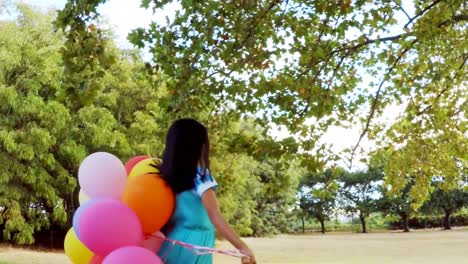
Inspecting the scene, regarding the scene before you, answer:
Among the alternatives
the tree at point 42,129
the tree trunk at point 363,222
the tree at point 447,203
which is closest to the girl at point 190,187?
the tree at point 42,129

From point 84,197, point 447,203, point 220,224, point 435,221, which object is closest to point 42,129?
point 84,197

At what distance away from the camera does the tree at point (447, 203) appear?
106 ft

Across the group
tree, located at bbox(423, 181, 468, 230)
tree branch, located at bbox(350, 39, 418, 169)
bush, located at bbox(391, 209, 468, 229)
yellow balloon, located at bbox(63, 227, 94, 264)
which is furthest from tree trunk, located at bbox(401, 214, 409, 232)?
yellow balloon, located at bbox(63, 227, 94, 264)

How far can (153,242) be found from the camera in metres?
2.64

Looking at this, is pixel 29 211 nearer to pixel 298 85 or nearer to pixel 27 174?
pixel 27 174

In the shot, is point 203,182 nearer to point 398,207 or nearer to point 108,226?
point 108,226

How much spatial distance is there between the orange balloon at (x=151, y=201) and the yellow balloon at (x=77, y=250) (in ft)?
1.23

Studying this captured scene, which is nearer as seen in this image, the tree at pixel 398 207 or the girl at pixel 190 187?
the girl at pixel 190 187

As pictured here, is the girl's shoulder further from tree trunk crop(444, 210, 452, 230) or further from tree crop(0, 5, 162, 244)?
tree trunk crop(444, 210, 452, 230)

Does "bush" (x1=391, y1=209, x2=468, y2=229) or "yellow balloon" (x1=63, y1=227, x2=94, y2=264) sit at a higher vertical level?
"bush" (x1=391, y1=209, x2=468, y2=229)

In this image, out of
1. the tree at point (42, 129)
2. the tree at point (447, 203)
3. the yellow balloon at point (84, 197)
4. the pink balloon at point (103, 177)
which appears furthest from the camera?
the tree at point (447, 203)

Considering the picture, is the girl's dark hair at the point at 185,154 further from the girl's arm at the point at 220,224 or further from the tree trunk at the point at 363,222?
the tree trunk at the point at 363,222

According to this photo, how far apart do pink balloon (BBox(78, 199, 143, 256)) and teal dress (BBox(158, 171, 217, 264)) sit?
0.18 m

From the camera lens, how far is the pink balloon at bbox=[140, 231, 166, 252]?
2.63m
